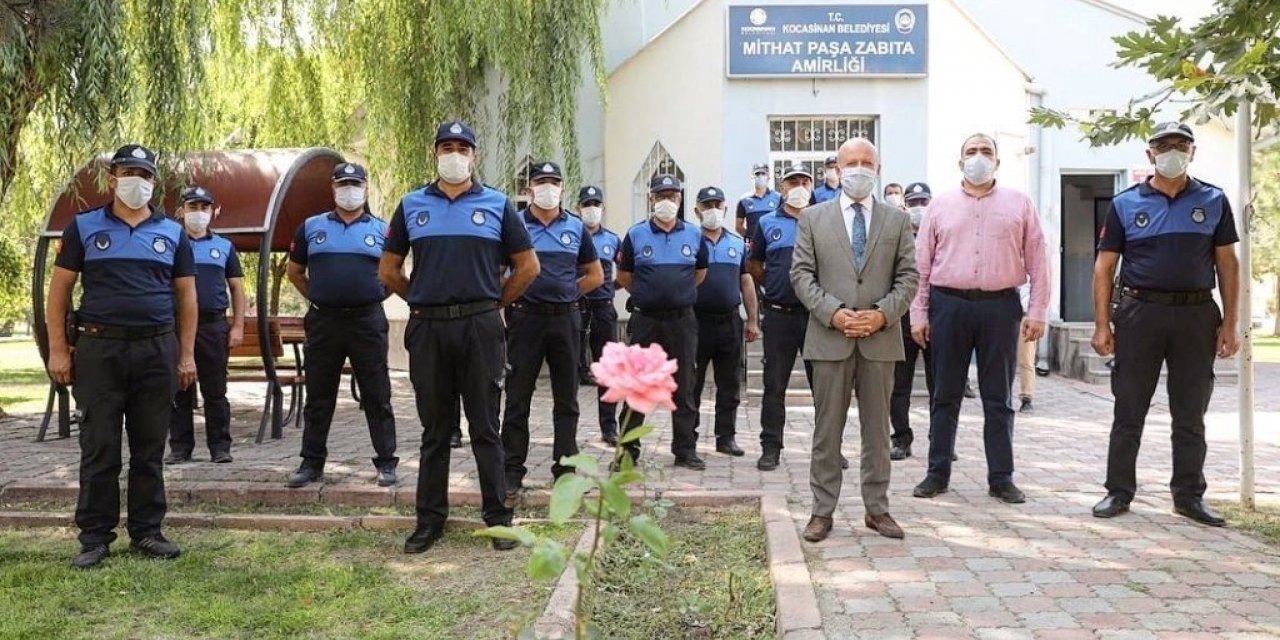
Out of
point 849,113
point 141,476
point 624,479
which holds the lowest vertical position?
point 141,476

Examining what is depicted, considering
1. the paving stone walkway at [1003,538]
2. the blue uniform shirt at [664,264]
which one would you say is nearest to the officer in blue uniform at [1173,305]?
the paving stone walkway at [1003,538]

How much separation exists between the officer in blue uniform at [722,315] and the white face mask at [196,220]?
13.1 feet

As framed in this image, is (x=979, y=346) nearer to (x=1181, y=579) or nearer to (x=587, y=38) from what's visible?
(x=1181, y=579)

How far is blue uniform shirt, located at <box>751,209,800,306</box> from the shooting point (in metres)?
8.02

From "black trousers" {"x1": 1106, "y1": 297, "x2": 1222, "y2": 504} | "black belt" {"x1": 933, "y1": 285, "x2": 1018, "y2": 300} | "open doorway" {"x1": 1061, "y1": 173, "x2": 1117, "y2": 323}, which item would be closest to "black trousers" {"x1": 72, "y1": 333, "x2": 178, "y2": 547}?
"black belt" {"x1": 933, "y1": 285, "x2": 1018, "y2": 300}

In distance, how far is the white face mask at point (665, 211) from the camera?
799cm

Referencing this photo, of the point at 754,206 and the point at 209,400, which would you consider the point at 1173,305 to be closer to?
the point at 754,206

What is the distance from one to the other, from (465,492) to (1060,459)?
14.8 ft

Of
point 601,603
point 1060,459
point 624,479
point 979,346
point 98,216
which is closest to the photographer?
point 624,479

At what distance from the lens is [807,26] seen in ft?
48.2

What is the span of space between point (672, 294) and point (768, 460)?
Answer: 1.41 m

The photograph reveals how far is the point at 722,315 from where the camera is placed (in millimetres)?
8430

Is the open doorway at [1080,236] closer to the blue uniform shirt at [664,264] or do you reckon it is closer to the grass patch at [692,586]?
the blue uniform shirt at [664,264]

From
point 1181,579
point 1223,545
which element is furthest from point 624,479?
point 1223,545
